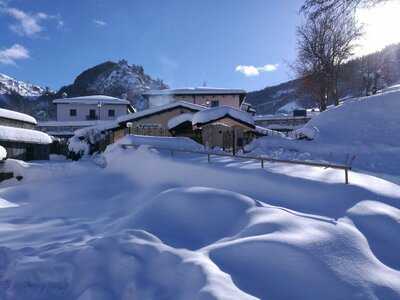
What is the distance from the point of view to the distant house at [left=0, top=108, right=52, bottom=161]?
22.2 meters

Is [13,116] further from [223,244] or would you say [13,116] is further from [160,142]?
[223,244]

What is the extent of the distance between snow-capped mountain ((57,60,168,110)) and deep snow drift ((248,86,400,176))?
243ft

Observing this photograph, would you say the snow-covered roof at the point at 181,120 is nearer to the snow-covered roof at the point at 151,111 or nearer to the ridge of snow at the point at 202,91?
the snow-covered roof at the point at 151,111

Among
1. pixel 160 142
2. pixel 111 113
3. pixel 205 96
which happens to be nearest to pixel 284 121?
pixel 205 96

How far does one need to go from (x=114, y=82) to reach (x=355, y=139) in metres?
93.6

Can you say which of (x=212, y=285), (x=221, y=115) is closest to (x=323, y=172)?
(x=212, y=285)

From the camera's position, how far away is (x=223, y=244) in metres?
4.66

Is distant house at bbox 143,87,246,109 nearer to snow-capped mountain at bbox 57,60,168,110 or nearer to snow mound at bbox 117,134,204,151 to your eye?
snow mound at bbox 117,134,204,151

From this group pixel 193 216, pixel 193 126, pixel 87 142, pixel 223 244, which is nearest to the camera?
pixel 223 244

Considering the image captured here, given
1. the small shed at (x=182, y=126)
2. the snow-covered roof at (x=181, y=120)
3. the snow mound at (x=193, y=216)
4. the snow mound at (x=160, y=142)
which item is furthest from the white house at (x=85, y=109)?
the snow mound at (x=193, y=216)

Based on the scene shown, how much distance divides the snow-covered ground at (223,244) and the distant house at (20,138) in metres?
15.8

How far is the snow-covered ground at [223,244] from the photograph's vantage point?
12.4 ft

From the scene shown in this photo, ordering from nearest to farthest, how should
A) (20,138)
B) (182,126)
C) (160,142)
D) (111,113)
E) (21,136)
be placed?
(160,142) < (20,138) < (21,136) < (182,126) < (111,113)

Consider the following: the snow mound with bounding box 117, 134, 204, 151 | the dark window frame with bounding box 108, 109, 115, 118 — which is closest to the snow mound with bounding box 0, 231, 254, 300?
the snow mound with bounding box 117, 134, 204, 151
